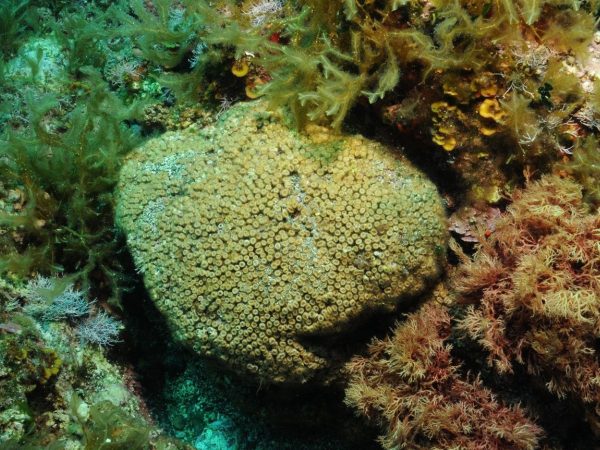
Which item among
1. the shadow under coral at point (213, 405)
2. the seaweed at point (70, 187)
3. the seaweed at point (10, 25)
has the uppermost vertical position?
the seaweed at point (10, 25)

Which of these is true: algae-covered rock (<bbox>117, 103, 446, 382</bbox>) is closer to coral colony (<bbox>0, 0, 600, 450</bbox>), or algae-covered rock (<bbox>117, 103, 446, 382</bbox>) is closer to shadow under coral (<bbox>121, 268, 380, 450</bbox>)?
coral colony (<bbox>0, 0, 600, 450</bbox>)

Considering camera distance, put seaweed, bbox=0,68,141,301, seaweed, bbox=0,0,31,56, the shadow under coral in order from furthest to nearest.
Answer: seaweed, bbox=0,0,31,56, the shadow under coral, seaweed, bbox=0,68,141,301

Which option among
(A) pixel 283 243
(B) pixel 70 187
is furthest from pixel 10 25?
(A) pixel 283 243

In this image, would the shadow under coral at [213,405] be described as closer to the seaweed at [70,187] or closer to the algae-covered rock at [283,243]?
the seaweed at [70,187]

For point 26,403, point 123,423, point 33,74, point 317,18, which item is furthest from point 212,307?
point 33,74

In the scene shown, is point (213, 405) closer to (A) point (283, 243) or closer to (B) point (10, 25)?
(A) point (283, 243)

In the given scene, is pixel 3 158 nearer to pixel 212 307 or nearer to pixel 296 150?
pixel 212 307

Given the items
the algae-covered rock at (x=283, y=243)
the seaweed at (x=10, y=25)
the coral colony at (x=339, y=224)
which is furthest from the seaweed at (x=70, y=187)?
the seaweed at (x=10, y=25)

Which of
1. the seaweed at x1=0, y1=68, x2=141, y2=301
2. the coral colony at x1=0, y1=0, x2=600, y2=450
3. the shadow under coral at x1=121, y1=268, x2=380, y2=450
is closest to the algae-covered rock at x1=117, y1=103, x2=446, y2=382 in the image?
the coral colony at x1=0, y1=0, x2=600, y2=450
